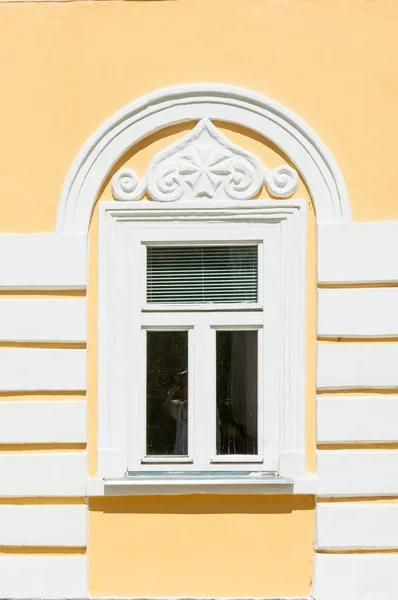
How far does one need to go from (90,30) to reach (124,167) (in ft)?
2.52

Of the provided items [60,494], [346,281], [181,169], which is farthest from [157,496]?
[181,169]

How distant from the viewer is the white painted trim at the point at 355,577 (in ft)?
12.6

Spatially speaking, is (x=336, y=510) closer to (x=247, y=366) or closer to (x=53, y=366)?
(x=247, y=366)

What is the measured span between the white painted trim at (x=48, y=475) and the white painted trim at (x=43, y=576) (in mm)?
374

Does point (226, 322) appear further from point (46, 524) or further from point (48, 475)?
point (46, 524)

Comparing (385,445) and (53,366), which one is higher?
(53,366)

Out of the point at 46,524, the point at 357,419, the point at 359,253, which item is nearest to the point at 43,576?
the point at 46,524

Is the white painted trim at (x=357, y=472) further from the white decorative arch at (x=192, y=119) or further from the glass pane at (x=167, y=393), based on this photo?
the white decorative arch at (x=192, y=119)

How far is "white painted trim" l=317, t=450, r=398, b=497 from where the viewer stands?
3.82m

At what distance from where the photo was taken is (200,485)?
12.6ft

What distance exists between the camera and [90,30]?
3807 millimetres

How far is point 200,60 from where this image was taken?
379 centimetres

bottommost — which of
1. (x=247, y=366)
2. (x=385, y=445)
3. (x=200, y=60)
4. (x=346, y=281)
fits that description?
(x=385, y=445)

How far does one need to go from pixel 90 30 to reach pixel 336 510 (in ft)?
9.81
